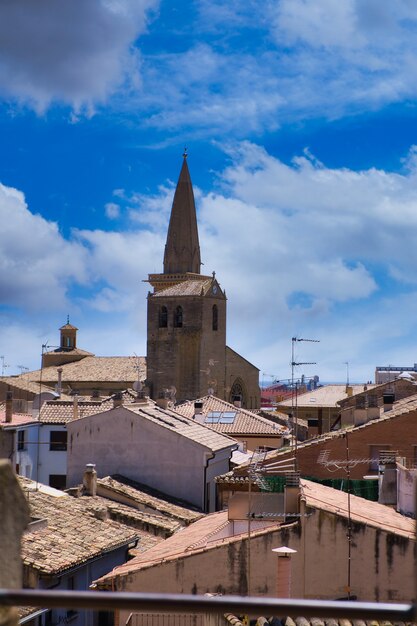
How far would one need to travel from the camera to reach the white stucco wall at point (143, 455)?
28656 mm

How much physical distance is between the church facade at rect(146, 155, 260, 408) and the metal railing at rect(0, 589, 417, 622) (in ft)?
264

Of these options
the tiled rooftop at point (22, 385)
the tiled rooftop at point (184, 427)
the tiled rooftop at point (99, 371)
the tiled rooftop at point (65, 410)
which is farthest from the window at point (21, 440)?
the tiled rooftop at point (99, 371)

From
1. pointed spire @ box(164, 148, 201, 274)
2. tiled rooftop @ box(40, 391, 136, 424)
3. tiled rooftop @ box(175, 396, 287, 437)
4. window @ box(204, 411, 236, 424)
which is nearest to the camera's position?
tiled rooftop @ box(40, 391, 136, 424)

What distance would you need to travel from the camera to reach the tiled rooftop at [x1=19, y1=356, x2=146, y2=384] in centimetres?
9069

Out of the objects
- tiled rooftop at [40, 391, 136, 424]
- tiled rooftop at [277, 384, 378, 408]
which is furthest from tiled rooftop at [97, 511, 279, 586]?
tiled rooftop at [277, 384, 378, 408]

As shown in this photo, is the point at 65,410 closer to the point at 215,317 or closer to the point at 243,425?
the point at 243,425

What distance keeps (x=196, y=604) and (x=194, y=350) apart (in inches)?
3268

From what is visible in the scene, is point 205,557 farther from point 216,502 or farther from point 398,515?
point 216,502

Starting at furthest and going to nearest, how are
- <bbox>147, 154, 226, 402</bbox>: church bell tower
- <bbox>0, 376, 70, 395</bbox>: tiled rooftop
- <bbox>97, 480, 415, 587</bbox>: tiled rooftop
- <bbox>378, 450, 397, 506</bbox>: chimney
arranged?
<bbox>147, 154, 226, 402</bbox>: church bell tower → <bbox>0, 376, 70, 395</bbox>: tiled rooftop → <bbox>378, 450, 397, 506</bbox>: chimney → <bbox>97, 480, 415, 587</bbox>: tiled rooftop

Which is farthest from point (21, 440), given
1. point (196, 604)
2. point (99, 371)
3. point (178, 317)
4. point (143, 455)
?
point (99, 371)

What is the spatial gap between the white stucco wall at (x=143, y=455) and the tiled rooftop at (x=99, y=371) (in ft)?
191

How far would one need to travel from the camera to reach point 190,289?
87.0 metres

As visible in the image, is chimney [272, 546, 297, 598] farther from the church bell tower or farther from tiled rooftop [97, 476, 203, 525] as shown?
the church bell tower

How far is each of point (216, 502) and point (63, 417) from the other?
31.7ft
